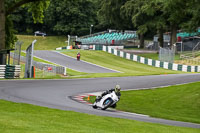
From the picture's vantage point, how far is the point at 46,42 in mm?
87062

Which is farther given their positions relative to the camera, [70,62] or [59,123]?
[70,62]

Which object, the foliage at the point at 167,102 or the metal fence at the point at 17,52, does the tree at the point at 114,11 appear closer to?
the metal fence at the point at 17,52

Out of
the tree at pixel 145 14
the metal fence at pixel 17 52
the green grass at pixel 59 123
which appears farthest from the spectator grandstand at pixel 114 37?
the green grass at pixel 59 123

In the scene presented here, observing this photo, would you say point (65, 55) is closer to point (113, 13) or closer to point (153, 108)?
point (113, 13)

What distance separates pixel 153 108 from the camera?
19.9 metres

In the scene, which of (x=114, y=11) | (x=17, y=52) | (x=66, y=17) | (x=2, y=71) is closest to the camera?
(x=2, y=71)

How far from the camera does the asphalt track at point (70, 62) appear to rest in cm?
4734

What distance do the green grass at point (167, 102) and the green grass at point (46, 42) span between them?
59883 millimetres

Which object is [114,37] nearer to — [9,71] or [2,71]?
[9,71]

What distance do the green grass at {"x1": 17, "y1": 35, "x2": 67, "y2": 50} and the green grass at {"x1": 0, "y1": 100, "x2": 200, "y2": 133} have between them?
6923cm

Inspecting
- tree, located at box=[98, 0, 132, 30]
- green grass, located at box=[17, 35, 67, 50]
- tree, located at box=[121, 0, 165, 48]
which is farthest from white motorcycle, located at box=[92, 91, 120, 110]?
green grass, located at box=[17, 35, 67, 50]

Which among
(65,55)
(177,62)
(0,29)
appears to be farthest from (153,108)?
(65,55)

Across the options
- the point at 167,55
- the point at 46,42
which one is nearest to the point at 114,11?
the point at 46,42

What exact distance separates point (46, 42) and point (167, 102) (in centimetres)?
6739
